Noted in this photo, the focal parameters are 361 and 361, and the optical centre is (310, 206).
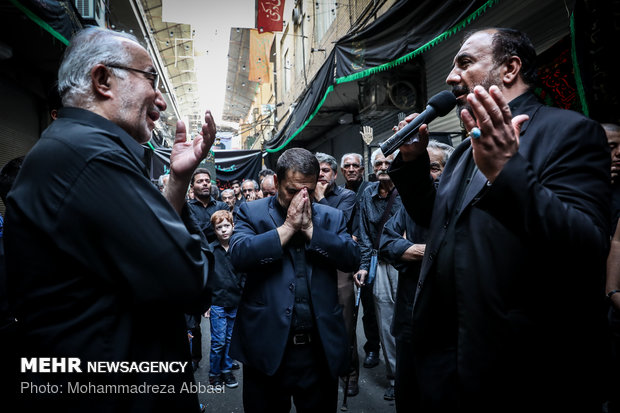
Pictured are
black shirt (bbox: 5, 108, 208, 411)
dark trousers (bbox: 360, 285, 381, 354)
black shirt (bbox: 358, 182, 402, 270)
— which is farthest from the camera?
dark trousers (bbox: 360, 285, 381, 354)

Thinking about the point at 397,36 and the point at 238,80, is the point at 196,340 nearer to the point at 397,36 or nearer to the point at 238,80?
the point at 397,36

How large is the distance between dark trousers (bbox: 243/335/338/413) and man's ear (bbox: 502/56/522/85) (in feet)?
5.44

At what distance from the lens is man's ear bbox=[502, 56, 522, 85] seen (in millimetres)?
1526

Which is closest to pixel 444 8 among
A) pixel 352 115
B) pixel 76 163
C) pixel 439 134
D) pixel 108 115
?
pixel 439 134

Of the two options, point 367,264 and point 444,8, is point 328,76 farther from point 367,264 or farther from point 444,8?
point 367,264

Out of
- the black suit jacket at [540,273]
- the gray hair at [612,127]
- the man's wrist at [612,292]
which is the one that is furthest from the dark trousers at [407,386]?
the gray hair at [612,127]

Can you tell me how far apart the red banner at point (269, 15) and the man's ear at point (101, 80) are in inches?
348

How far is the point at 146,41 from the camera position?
14.3 m

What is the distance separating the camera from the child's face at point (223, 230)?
4.48 m

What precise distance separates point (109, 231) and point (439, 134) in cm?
516

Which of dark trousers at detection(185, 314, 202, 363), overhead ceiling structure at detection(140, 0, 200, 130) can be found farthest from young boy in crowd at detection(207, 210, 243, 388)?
overhead ceiling structure at detection(140, 0, 200, 130)

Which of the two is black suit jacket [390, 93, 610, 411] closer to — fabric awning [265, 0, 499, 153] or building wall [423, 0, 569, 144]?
fabric awning [265, 0, 499, 153]

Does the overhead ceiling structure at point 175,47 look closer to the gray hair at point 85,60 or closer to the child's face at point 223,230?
the child's face at point 223,230

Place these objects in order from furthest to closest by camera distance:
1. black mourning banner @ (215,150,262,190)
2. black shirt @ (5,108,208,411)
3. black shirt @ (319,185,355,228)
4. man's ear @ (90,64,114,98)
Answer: black mourning banner @ (215,150,262,190) < black shirt @ (319,185,355,228) < man's ear @ (90,64,114,98) < black shirt @ (5,108,208,411)
